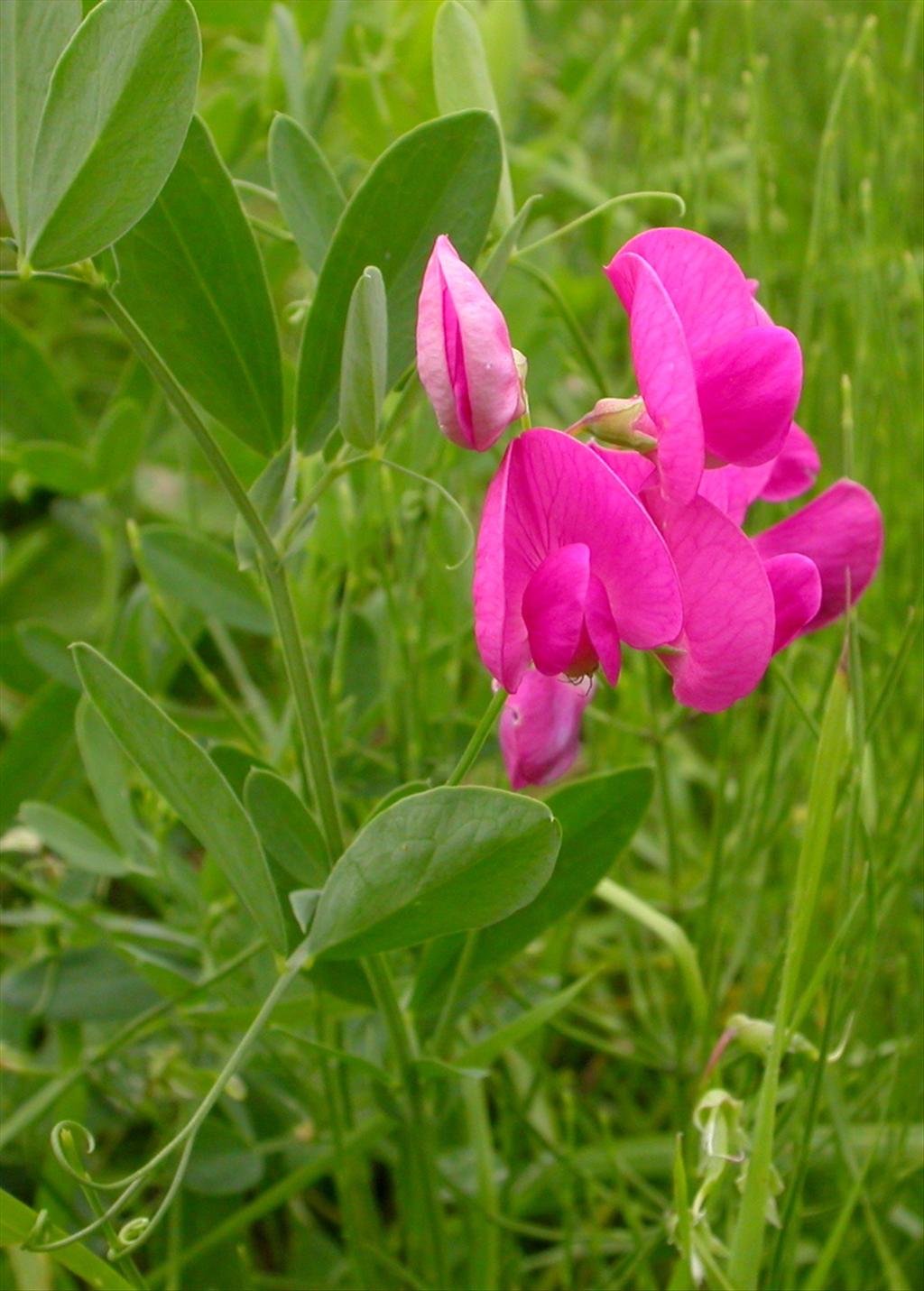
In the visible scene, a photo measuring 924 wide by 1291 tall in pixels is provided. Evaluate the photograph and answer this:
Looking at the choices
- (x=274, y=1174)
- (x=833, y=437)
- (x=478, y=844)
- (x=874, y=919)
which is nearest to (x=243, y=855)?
(x=478, y=844)

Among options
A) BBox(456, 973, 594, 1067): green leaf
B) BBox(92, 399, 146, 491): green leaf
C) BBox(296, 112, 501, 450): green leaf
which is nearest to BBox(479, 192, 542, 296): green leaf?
BBox(296, 112, 501, 450): green leaf

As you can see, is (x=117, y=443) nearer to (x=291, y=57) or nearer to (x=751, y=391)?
(x=291, y=57)

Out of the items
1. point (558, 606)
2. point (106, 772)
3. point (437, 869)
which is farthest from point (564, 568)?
point (106, 772)

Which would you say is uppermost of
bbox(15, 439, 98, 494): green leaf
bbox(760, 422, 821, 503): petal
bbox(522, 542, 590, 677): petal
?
bbox(522, 542, 590, 677): petal

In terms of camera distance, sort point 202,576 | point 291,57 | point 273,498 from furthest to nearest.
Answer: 1. point 202,576
2. point 291,57
3. point 273,498

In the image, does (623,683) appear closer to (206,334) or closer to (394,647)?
(394,647)

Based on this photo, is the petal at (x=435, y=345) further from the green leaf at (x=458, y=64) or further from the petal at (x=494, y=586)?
the green leaf at (x=458, y=64)

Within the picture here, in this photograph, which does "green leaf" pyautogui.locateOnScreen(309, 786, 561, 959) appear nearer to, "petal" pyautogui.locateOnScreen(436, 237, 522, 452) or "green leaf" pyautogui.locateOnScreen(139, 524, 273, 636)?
"petal" pyautogui.locateOnScreen(436, 237, 522, 452)
